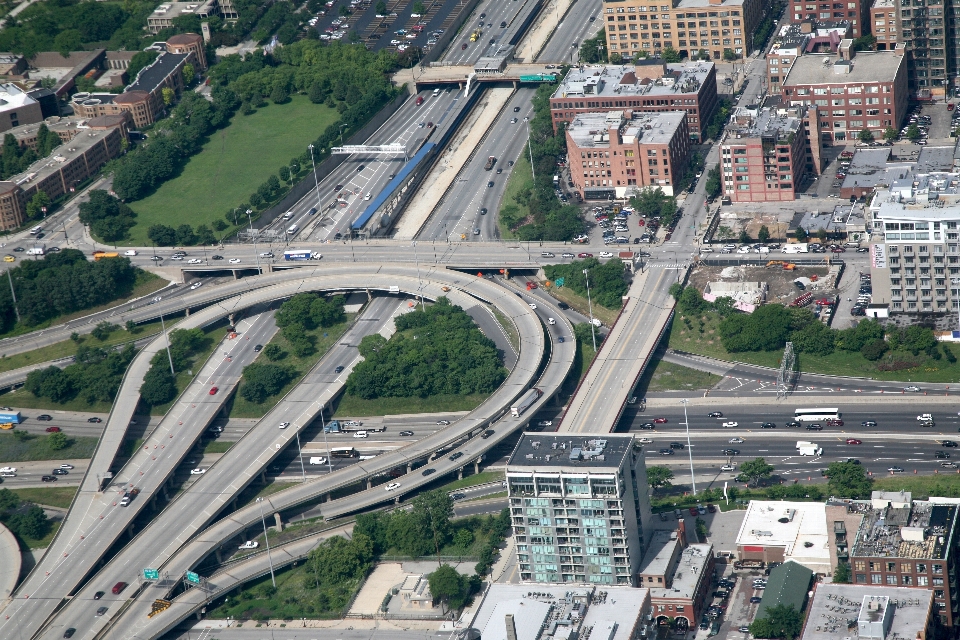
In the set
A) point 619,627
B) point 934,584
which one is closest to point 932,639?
point 934,584

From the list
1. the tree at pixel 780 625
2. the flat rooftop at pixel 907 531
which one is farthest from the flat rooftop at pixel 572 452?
the flat rooftop at pixel 907 531

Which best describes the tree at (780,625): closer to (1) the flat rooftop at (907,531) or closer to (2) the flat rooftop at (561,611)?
(1) the flat rooftop at (907,531)

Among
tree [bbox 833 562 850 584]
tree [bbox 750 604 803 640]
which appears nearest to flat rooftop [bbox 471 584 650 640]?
tree [bbox 750 604 803 640]

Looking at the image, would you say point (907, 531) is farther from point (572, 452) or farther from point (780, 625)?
point (572, 452)

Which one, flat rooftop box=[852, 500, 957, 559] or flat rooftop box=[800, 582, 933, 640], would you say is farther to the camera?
flat rooftop box=[852, 500, 957, 559]

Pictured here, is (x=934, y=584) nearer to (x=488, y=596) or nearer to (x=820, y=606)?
(x=820, y=606)

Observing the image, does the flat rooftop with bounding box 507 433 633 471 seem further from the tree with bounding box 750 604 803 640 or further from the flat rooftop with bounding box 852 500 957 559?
the flat rooftop with bounding box 852 500 957 559
